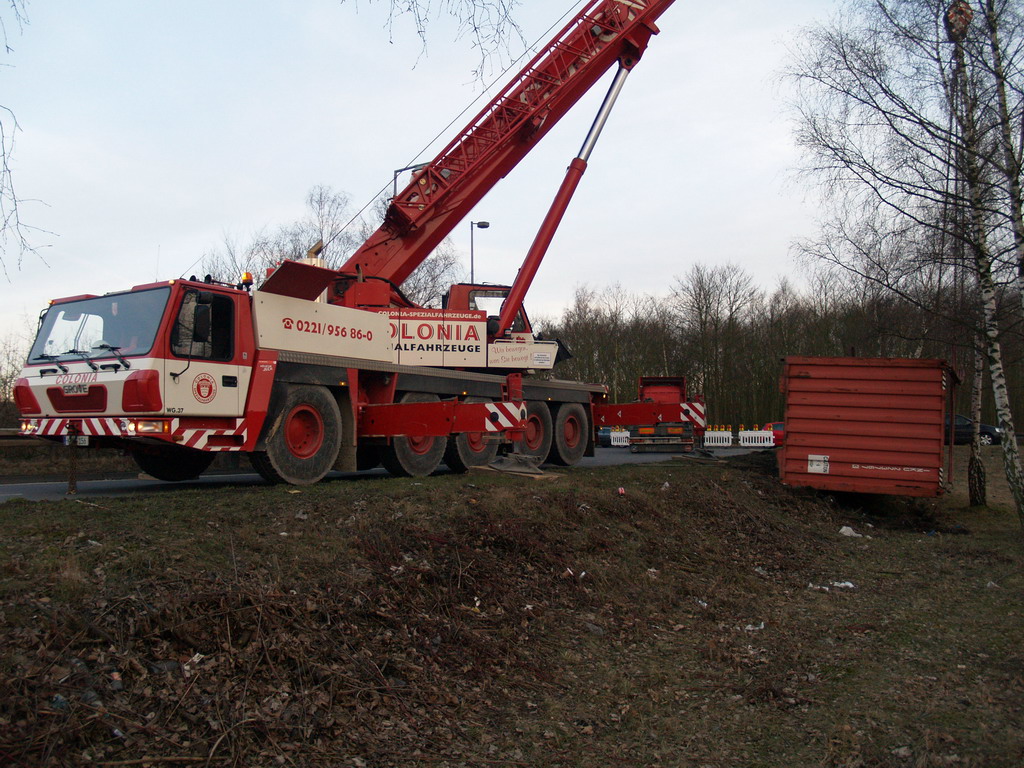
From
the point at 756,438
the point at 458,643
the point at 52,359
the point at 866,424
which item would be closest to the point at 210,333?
the point at 52,359

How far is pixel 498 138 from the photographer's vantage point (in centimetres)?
1289

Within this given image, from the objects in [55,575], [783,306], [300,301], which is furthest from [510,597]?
[783,306]

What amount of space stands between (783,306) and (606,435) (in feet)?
36.3

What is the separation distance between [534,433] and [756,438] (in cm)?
2152

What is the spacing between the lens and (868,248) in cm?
1288

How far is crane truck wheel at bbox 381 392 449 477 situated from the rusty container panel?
537 centimetres

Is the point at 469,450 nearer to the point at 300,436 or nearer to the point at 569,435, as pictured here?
the point at 300,436

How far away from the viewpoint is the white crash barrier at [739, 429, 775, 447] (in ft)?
107

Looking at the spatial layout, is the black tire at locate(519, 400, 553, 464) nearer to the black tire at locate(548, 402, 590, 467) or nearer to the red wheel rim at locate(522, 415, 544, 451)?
the red wheel rim at locate(522, 415, 544, 451)

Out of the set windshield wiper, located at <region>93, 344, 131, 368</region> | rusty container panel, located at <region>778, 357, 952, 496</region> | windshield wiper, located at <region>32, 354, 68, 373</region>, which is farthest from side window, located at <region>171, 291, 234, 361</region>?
rusty container panel, located at <region>778, 357, 952, 496</region>

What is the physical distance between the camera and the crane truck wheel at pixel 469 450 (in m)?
11.8

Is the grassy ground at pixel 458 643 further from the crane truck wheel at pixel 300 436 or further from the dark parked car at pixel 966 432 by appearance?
the dark parked car at pixel 966 432

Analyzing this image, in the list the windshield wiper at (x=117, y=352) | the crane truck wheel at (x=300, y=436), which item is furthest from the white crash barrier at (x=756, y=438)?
the windshield wiper at (x=117, y=352)

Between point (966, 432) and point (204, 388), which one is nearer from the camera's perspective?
point (204, 388)
